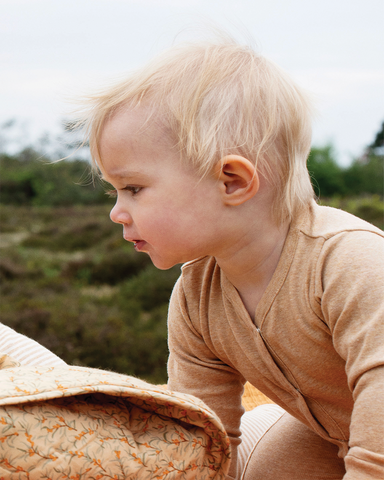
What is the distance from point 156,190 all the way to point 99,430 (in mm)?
394

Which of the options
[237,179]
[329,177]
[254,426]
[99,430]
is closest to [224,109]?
[237,179]

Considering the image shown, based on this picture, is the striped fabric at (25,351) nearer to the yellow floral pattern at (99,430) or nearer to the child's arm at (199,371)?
the child's arm at (199,371)

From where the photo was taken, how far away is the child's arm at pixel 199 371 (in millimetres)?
1119

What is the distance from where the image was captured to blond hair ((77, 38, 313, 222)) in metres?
0.89

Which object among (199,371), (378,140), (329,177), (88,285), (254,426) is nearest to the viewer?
(199,371)

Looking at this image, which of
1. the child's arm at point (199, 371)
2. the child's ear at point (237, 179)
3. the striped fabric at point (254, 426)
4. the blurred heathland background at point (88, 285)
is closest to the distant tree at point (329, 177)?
the blurred heathland background at point (88, 285)

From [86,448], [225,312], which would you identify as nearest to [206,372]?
[225,312]

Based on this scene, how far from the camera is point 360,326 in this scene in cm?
81

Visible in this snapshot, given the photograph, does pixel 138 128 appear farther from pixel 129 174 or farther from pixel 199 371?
pixel 199 371

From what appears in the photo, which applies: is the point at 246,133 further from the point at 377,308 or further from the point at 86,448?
the point at 86,448

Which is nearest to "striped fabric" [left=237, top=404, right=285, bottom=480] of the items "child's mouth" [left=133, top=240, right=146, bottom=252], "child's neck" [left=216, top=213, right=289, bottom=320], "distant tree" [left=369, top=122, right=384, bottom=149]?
"child's neck" [left=216, top=213, right=289, bottom=320]

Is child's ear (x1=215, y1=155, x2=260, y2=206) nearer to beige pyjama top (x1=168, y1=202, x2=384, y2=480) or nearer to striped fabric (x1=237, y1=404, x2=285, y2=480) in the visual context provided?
beige pyjama top (x1=168, y1=202, x2=384, y2=480)

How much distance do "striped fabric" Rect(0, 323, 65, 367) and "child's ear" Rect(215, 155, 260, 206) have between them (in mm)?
510

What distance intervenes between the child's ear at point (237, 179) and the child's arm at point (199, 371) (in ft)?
0.94
